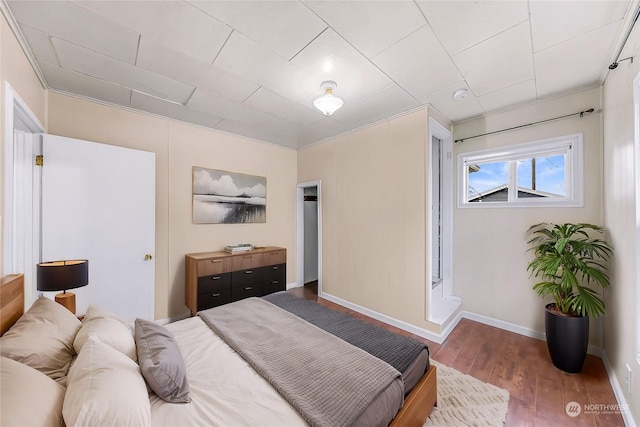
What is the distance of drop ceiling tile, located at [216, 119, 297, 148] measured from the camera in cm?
345

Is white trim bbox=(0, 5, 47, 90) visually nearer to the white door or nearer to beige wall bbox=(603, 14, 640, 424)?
the white door

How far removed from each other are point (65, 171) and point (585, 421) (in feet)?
15.4

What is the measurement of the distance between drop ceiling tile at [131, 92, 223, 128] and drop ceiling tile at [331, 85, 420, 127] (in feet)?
5.50

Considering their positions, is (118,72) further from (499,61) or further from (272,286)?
(499,61)

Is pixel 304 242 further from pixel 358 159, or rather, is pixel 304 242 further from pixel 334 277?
pixel 358 159

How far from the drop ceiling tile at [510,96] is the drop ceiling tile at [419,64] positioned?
0.64m

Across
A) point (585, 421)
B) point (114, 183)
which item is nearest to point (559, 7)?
point (585, 421)

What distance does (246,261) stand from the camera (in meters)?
3.48

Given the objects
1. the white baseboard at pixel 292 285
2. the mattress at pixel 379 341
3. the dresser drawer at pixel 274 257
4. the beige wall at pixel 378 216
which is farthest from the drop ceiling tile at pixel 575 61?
the white baseboard at pixel 292 285

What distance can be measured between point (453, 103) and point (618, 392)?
114 inches

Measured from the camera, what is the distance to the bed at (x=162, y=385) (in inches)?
33.9

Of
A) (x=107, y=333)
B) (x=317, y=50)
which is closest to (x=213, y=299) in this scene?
(x=107, y=333)

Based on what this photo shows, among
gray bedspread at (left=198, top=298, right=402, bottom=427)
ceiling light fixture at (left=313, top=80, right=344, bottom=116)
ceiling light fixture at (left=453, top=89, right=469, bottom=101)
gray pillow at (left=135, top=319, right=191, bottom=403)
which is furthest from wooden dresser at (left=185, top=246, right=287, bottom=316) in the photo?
ceiling light fixture at (left=453, top=89, right=469, bottom=101)

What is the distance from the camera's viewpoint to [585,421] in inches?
67.0
